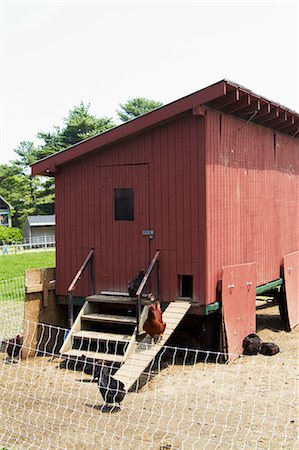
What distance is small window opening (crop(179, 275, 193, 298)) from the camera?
10820 mm

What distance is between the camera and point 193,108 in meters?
10.3

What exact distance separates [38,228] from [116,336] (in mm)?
46213

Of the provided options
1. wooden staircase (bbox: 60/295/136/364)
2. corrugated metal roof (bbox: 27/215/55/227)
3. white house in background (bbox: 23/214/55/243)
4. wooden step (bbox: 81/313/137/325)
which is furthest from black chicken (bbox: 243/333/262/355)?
corrugated metal roof (bbox: 27/215/55/227)

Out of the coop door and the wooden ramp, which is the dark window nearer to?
the coop door

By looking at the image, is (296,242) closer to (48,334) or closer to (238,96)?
(238,96)

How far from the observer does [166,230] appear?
10.9 m

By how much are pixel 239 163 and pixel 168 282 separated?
3064 mm

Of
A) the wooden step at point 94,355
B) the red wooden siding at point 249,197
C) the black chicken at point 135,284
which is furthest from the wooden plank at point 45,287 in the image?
the red wooden siding at point 249,197

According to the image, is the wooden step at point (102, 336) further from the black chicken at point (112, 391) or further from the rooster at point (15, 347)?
the black chicken at point (112, 391)

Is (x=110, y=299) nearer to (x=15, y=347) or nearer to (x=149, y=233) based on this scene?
(x=149, y=233)

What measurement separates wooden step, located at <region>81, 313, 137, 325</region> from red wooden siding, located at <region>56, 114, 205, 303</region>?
759mm

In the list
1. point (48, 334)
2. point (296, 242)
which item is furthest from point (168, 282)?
point (296, 242)

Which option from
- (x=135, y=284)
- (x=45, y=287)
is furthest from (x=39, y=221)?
(x=135, y=284)

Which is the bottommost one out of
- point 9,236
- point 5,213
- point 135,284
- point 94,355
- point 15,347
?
point 15,347
